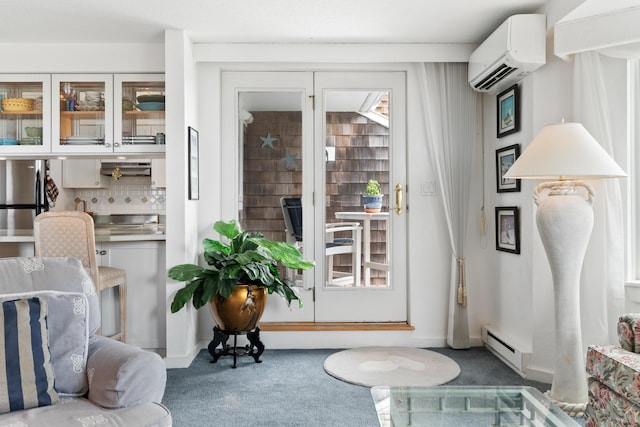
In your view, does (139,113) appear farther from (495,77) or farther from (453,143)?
(495,77)

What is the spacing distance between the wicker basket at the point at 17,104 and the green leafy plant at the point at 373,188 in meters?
2.83

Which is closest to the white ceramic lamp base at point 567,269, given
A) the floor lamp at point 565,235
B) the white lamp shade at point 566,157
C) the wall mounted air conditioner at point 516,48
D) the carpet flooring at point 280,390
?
the floor lamp at point 565,235

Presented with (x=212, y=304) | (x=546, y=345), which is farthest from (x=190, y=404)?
(x=546, y=345)

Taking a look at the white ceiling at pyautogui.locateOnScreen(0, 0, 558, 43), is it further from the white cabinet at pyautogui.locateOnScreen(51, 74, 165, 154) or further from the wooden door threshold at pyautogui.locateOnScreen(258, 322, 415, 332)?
the wooden door threshold at pyautogui.locateOnScreen(258, 322, 415, 332)

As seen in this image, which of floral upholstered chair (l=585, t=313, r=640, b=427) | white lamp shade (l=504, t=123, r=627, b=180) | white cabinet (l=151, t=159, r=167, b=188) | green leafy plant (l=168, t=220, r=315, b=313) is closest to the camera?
floral upholstered chair (l=585, t=313, r=640, b=427)

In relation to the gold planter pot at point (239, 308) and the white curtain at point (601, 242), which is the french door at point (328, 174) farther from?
the white curtain at point (601, 242)

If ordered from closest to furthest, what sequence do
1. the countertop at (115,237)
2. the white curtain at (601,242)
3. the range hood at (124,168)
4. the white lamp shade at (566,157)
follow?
the white lamp shade at (566,157)
the white curtain at (601,242)
the countertop at (115,237)
the range hood at (124,168)

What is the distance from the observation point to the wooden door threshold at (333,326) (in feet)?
13.2

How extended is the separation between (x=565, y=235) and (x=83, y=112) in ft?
11.9

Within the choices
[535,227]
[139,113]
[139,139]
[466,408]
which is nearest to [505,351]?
[535,227]

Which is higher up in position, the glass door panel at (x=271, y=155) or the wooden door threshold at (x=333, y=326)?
the glass door panel at (x=271, y=155)

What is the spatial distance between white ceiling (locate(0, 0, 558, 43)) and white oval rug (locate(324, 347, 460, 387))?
2.45 metres

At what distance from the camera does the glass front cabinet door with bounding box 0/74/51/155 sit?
3.96 meters

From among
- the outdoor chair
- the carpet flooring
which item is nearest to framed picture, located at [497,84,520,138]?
the outdoor chair
